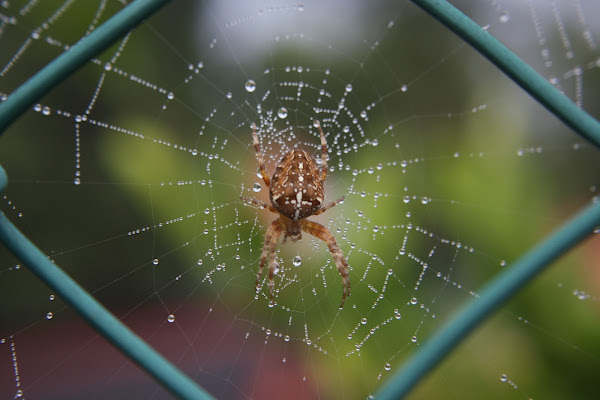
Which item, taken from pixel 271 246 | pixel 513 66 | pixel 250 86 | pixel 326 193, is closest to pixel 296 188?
pixel 271 246

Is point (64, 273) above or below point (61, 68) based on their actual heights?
below

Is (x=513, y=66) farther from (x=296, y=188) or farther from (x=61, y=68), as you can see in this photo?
(x=296, y=188)

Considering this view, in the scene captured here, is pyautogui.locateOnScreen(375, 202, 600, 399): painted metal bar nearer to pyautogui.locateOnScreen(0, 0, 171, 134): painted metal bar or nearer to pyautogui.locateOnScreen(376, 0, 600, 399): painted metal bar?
pyautogui.locateOnScreen(376, 0, 600, 399): painted metal bar

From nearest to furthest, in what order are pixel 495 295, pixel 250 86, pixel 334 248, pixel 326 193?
pixel 495 295, pixel 250 86, pixel 334 248, pixel 326 193

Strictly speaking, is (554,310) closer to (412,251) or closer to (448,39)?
(412,251)

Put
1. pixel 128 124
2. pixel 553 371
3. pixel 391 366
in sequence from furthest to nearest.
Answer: pixel 128 124, pixel 391 366, pixel 553 371

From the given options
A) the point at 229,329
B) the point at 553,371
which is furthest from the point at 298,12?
the point at 229,329

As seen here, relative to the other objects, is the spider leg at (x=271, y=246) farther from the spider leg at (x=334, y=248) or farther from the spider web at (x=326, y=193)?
the spider web at (x=326, y=193)
